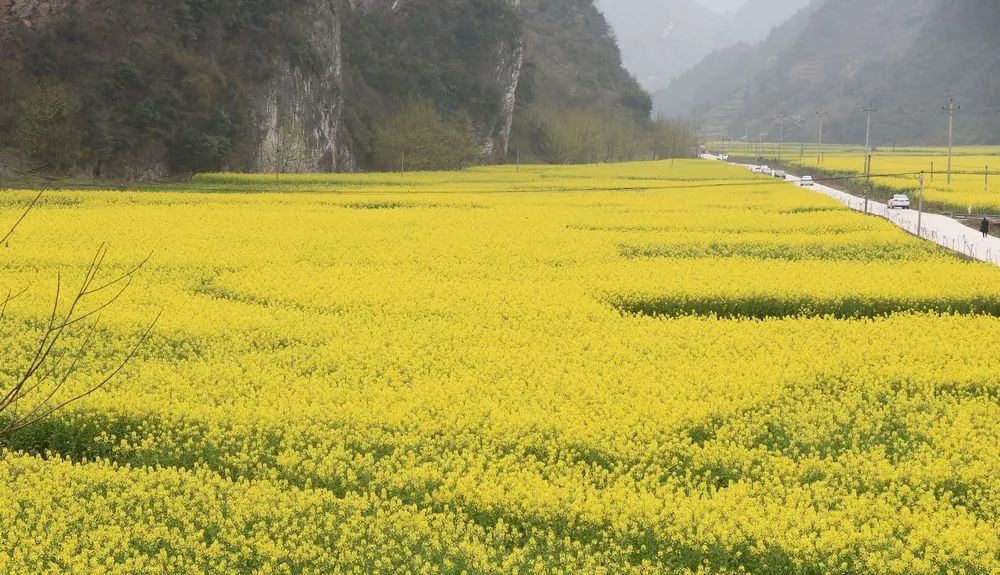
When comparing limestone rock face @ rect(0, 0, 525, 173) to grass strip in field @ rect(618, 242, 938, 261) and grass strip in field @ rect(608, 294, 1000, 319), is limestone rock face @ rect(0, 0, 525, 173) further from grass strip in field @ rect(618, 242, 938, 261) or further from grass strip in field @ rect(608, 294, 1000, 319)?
grass strip in field @ rect(608, 294, 1000, 319)

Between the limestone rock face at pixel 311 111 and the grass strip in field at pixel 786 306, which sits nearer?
the grass strip in field at pixel 786 306

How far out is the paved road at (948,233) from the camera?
108 feet

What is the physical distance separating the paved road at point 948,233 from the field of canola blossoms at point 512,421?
813 cm

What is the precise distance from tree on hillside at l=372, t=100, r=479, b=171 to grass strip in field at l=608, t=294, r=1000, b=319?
47953 mm

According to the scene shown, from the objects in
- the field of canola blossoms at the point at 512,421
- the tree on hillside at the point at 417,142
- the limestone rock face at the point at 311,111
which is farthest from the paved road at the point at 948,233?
the limestone rock face at the point at 311,111

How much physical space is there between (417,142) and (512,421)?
2434 inches

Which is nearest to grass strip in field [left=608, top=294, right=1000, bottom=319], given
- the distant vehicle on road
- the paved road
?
the paved road

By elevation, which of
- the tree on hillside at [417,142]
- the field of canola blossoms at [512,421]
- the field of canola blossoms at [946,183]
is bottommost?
the field of canola blossoms at [512,421]

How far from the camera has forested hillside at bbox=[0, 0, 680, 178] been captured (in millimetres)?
50312

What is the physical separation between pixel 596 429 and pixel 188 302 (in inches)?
409

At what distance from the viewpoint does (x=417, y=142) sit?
72625mm

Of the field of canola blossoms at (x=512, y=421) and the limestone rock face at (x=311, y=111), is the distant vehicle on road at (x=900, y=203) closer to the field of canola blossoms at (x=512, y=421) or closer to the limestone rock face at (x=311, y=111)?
the field of canola blossoms at (x=512, y=421)

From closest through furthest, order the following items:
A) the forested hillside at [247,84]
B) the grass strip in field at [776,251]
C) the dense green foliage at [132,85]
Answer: the grass strip in field at [776,251] < the dense green foliage at [132,85] < the forested hillside at [247,84]

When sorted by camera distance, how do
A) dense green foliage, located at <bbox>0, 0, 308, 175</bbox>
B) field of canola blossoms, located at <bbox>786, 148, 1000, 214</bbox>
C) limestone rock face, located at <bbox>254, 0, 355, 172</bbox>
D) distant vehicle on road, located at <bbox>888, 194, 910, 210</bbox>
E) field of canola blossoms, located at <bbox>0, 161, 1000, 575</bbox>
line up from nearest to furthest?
1. field of canola blossoms, located at <bbox>0, 161, 1000, 575</bbox>
2. dense green foliage, located at <bbox>0, 0, 308, 175</bbox>
3. field of canola blossoms, located at <bbox>786, 148, 1000, 214</bbox>
4. distant vehicle on road, located at <bbox>888, 194, 910, 210</bbox>
5. limestone rock face, located at <bbox>254, 0, 355, 172</bbox>
